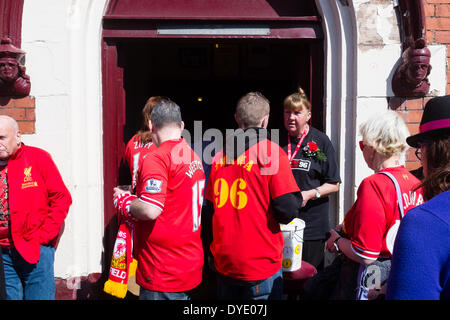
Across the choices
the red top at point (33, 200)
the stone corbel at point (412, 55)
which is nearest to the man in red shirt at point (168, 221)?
the red top at point (33, 200)

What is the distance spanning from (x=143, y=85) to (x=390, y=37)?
3298mm

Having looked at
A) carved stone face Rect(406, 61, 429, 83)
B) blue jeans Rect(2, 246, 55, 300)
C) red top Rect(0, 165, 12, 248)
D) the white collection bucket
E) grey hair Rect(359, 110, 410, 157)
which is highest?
carved stone face Rect(406, 61, 429, 83)

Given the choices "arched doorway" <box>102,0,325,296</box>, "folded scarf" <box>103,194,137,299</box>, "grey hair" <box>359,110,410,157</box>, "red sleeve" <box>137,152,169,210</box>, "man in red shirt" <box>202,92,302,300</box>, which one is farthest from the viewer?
"arched doorway" <box>102,0,325,296</box>

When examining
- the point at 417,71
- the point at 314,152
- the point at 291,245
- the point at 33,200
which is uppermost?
the point at 417,71

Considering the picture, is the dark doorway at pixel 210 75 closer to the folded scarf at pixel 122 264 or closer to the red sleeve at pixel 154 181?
the folded scarf at pixel 122 264

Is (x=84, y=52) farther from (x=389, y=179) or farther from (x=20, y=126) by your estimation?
(x=389, y=179)

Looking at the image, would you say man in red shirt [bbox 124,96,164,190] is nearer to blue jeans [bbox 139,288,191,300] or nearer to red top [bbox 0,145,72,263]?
red top [bbox 0,145,72,263]

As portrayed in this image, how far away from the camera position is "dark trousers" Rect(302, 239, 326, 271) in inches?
125

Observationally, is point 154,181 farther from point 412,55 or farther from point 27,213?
point 412,55

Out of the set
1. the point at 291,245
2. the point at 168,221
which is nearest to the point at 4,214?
the point at 168,221

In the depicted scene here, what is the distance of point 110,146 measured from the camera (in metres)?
3.45

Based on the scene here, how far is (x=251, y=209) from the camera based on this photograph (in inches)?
89.9

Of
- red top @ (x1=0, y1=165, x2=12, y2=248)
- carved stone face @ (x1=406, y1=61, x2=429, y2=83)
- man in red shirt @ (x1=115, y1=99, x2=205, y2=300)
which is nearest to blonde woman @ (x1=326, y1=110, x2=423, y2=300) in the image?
man in red shirt @ (x1=115, y1=99, x2=205, y2=300)

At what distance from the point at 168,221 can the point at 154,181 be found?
0.29 m
